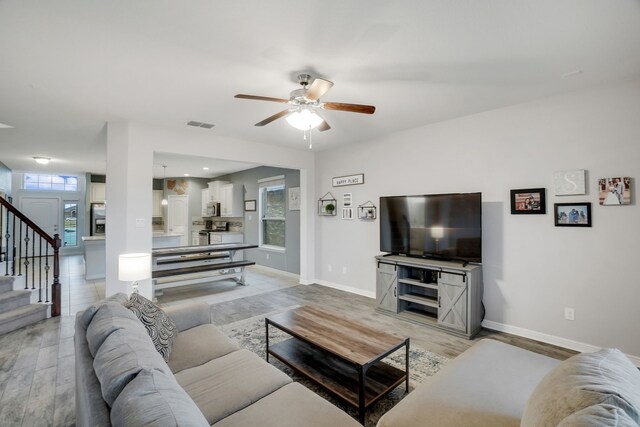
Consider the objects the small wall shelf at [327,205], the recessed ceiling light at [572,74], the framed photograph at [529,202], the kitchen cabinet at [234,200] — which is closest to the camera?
the recessed ceiling light at [572,74]

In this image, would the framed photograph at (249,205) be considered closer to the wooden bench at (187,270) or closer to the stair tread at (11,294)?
the wooden bench at (187,270)

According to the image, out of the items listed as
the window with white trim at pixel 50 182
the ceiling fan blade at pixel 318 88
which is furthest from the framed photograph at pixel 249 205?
the window with white trim at pixel 50 182

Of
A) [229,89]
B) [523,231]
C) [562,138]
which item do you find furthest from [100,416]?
[562,138]

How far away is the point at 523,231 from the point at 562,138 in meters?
1.08

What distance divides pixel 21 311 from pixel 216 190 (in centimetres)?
557

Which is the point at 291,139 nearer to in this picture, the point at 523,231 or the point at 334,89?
the point at 334,89

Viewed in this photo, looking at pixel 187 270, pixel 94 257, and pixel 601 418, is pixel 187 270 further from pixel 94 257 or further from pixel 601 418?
pixel 601 418

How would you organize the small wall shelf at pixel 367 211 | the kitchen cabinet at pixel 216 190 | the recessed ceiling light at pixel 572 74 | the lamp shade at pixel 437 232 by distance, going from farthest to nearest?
the kitchen cabinet at pixel 216 190
the small wall shelf at pixel 367 211
the lamp shade at pixel 437 232
the recessed ceiling light at pixel 572 74

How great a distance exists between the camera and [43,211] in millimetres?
9250

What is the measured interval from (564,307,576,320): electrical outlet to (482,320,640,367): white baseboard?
0.24 meters

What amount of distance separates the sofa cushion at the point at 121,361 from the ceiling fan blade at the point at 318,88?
2013 mm

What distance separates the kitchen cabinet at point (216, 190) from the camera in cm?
880

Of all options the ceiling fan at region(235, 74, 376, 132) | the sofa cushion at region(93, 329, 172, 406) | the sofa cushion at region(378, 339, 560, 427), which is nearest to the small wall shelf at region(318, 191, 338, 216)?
the ceiling fan at region(235, 74, 376, 132)

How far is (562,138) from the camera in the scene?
3191 millimetres
